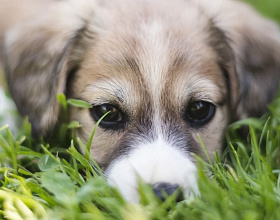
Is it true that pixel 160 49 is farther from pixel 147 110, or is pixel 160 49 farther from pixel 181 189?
pixel 181 189

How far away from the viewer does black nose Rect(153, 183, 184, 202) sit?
2096 mm

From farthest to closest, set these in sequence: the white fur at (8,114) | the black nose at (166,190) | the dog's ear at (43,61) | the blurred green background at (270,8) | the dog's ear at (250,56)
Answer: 1. the blurred green background at (270,8)
2. the white fur at (8,114)
3. the dog's ear at (250,56)
4. the dog's ear at (43,61)
5. the black nose at (166,190)

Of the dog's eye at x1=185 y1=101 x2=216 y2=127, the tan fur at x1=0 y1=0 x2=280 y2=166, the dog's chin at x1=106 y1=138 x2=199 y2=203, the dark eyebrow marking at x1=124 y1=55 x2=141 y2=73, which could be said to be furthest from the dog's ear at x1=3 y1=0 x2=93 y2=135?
the dog's eye at x1=185 y1=101 x2=216 y2=127

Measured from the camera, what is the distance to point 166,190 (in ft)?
6.98

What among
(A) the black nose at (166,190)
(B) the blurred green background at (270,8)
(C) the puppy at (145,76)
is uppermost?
(B) the blurred green background at (270,8)

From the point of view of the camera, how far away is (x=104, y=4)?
3.20 metres

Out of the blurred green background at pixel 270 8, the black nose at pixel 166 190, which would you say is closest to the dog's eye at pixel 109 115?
the black nose at pixel 166 190

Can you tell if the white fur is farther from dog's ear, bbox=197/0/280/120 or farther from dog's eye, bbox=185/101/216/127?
dog's ear, bbox=197/0/280/120

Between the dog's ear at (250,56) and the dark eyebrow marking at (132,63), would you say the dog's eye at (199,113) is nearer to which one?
the dog's ear at (250,56)

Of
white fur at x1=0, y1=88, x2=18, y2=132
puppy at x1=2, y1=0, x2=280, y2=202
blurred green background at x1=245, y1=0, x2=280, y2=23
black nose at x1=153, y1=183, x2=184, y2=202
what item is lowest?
white fur at x1=0, y1=88, x2=18, y2=132

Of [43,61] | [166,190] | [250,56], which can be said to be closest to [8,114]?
[43,61]

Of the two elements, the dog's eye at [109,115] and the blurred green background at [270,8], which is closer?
the dog's eye at [109,115]

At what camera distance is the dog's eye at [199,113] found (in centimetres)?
268

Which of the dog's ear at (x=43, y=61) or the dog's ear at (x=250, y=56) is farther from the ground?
the dog's ear at (x=250, y=56)
